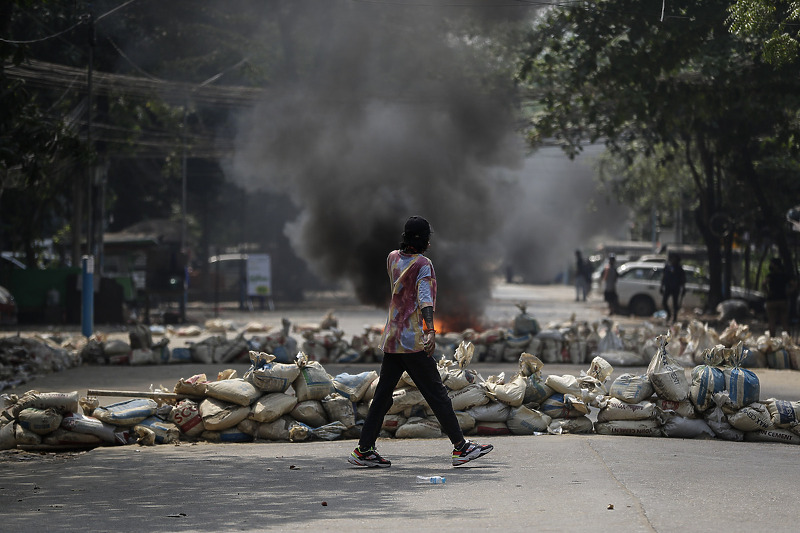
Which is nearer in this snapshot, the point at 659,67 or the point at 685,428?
the point at 685,428

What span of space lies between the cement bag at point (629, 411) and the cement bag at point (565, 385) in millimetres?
239

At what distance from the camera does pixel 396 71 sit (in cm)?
1869

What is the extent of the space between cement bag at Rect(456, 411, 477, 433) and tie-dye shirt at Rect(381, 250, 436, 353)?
130 cm

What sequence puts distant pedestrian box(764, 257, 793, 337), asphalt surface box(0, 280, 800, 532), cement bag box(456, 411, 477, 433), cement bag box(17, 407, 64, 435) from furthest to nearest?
1. distant pedestrian box(764, 257, 793, 337)
2. cement bag box(456, 411, 477, 433)
3. cement bag box(17, 407, 64, 435)
4. asphalt surface box(0, 280, 800, 532)

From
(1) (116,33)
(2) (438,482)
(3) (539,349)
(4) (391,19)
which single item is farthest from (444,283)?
(2) (438,482)

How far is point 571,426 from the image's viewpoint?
684 cm

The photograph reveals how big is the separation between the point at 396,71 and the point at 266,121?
3189mm

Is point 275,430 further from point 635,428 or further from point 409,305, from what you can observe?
point 635,428

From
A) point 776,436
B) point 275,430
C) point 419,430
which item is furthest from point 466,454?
point 776,436

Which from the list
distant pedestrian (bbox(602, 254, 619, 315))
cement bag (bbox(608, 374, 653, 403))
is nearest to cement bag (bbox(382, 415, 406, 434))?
cement bag (bbox(608, 374, 653, 403))

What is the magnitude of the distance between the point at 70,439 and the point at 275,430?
4.57 feet

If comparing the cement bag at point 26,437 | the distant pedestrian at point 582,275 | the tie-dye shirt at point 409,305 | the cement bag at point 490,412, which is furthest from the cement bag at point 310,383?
the distant pedestrian at point 582,275

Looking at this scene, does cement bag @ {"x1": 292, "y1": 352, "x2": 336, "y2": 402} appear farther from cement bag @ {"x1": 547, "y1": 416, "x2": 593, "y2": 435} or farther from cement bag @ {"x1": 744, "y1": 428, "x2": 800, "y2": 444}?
cement bag @ {"x1": 744, "y1": 428, "x2": 800, "y2": 444}

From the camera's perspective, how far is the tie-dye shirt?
5551 millimetres
